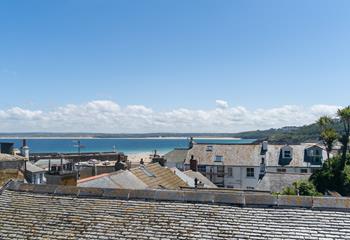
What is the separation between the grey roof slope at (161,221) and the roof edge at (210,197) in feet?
0.56

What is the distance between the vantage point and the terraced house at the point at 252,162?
6341 cm

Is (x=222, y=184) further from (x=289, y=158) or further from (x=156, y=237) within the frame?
(x=156, y=237)

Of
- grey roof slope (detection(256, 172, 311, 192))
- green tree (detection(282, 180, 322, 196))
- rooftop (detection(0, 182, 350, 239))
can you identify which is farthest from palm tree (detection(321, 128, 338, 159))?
rooftop (detection(0, 182, 350, 239))

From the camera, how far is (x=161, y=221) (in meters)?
10.7

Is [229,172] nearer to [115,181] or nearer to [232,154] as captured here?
[232,154]

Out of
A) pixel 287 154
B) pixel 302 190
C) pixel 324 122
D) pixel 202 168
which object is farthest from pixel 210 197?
pixel 287 154

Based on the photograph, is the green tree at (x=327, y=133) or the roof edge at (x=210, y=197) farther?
the green tree at (x=327, y=133)

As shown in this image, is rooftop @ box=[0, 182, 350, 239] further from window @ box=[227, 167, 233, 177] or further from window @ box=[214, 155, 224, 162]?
window @ box=[214, 155, 224, 162]

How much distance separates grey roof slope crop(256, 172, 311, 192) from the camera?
43.0 metres

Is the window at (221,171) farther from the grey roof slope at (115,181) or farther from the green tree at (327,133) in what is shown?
the grey roof slope at (115,181)

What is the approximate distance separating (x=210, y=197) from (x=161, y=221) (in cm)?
164

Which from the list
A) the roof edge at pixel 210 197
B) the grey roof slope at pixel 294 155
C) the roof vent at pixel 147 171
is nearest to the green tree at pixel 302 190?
the roof vent at pixel 147 171

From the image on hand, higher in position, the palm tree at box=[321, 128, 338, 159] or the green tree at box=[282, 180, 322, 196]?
the palm tree at box=[321, 128, 338, 159]

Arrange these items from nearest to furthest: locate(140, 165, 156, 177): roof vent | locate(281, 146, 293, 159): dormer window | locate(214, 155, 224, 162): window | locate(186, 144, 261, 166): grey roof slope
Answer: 1. locate(140, 165, 156, 177): roof vent
2. locate(186, 144, 261, 166): grey roof slope
3. locate(281, 146, 293, 159): dormer window
4. locate(214, 155, 224, 162): window
